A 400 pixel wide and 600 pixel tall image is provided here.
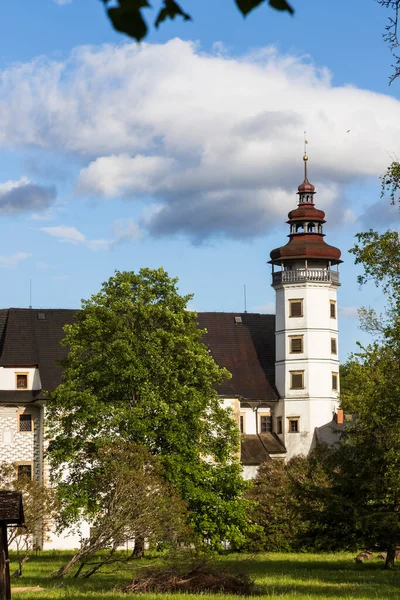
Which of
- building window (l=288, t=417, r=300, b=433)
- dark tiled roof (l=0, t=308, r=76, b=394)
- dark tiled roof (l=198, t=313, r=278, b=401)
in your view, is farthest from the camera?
dark tiled roof (l=198, t=313, r=278, b=401)

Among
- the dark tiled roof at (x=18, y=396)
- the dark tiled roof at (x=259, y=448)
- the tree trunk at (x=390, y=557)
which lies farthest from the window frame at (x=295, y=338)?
the tree trunk at (x=390, y=557)

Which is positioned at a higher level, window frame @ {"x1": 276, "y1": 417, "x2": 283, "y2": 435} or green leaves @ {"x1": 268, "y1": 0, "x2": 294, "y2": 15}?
window frame @ {"x1": 276, "y1": 417, "x2": 283, "y2": 435}

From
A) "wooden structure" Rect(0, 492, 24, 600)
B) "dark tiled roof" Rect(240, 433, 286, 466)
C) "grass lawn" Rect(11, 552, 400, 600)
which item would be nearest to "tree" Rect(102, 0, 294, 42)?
"wooden structure" Rect(0, 492, 24, 600)

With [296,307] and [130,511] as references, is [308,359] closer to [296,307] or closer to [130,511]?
[296,307]

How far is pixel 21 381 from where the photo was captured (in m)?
61.6

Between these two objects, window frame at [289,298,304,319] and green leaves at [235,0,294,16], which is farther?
window frame at [289,298,304,319]

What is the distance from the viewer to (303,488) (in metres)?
34.9

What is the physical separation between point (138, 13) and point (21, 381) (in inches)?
2299

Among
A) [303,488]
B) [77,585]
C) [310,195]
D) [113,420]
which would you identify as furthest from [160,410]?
[310,195]

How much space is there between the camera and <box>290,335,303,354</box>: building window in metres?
69.2

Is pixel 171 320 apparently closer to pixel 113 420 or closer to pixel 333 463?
pixel 113 420

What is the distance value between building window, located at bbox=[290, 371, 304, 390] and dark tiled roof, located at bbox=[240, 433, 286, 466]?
355cm

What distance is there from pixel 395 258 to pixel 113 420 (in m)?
16.1

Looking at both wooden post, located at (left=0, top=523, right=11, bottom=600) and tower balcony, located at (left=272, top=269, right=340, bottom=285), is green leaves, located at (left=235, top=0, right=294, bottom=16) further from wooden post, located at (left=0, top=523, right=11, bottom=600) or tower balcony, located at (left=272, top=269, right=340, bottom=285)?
tower balcony, located at (left=272, top=269, right=340, bottom=285)
